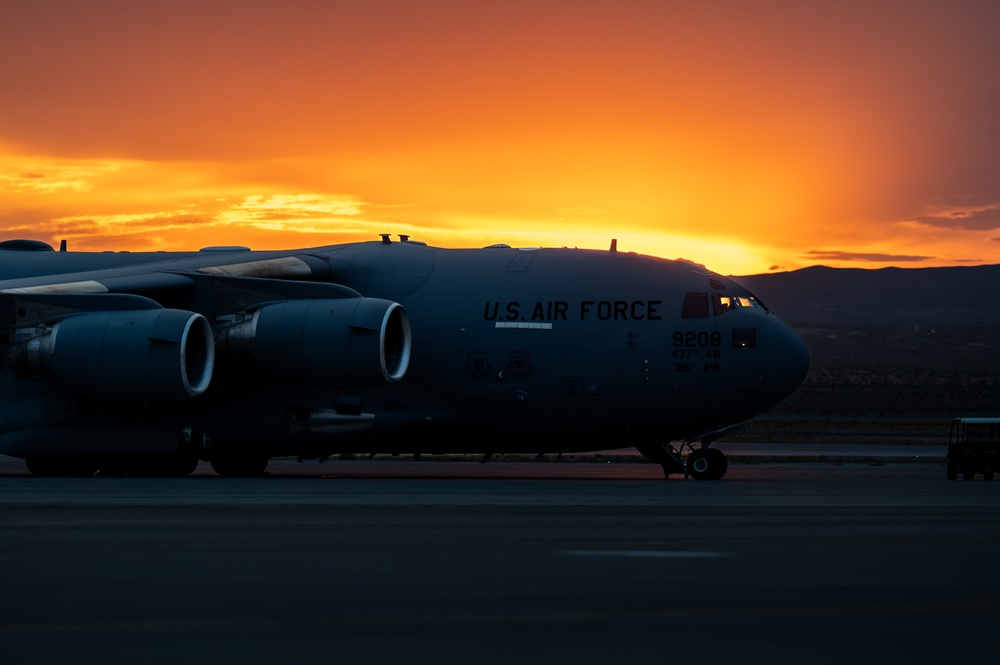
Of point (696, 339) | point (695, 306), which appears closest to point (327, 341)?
point (696, 339)

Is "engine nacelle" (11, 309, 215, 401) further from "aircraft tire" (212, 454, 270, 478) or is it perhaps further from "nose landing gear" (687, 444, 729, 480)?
"nose landing gear" (687, 444, 729, 480)

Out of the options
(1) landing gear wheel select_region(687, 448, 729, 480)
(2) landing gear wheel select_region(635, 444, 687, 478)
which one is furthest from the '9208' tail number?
(2) landing gear wheel select_region(635, 444, 687, 478)

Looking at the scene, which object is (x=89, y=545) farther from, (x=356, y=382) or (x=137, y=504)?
(x=356, y=382)

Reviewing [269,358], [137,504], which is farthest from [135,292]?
[137,504]

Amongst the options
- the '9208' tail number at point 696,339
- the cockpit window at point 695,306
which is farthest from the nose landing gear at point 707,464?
the cockpit window at point 695,306

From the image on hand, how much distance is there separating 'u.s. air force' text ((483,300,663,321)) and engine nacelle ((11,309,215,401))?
17.7 ft

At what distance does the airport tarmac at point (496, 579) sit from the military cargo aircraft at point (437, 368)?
24.9 feet

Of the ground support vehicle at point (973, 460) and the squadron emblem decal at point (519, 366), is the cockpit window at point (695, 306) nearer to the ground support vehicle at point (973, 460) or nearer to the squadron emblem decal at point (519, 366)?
the squadron emblem decal at point (519, 366)

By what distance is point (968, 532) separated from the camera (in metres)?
12.8

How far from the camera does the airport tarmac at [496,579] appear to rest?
676cm

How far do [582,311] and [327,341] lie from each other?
4.83 metres

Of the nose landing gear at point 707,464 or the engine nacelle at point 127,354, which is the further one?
the nose landing gear at point 707,464

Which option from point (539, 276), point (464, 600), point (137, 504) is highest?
point (539, 276)

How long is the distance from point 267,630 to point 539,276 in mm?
19366
